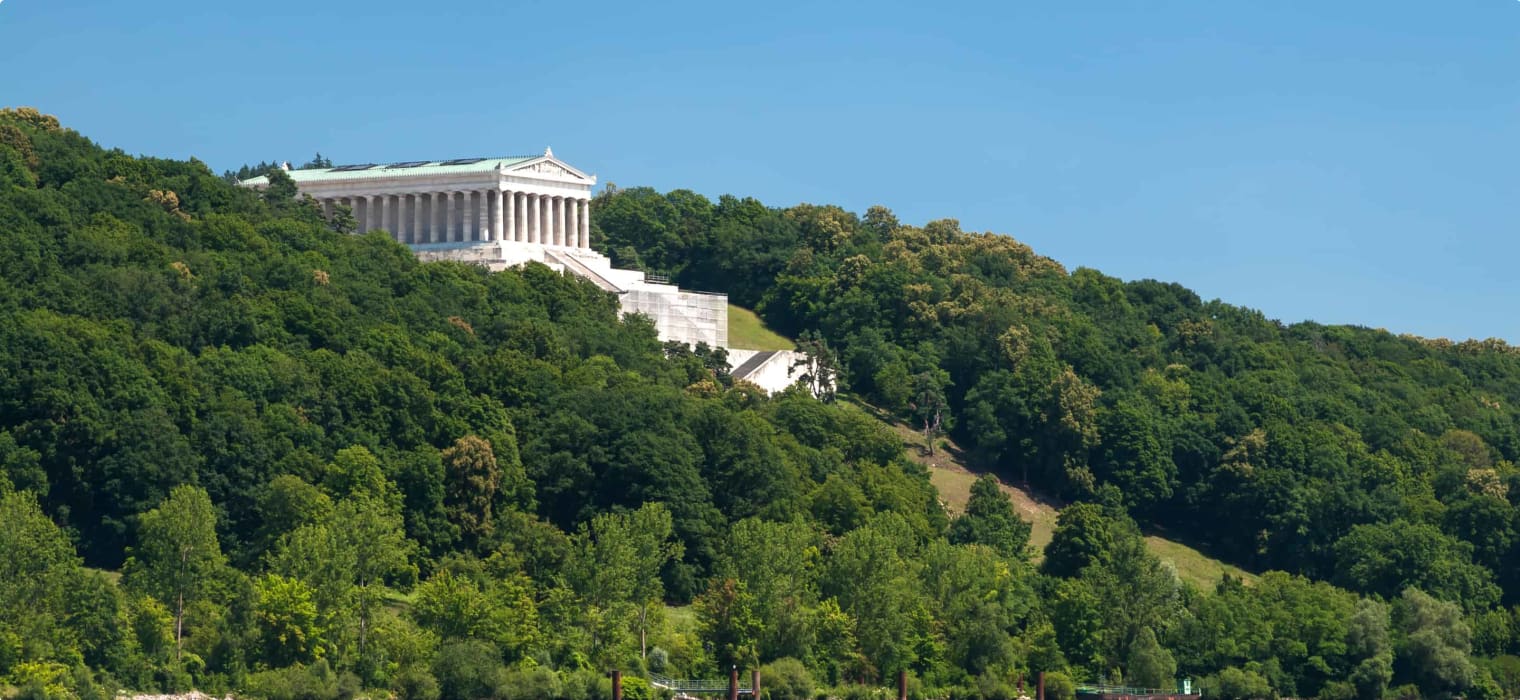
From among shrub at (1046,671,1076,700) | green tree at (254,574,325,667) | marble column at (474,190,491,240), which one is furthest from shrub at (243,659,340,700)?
marble column at (474,190,491,240)

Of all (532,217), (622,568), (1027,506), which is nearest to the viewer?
(622,568)

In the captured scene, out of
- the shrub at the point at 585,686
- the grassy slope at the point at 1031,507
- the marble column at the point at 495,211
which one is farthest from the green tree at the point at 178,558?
the marble column at the point at 495,211

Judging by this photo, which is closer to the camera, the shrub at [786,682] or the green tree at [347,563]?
the green tree at [347,563]

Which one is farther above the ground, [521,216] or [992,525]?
[521,216]

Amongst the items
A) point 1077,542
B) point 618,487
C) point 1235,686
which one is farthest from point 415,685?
point 1077,542

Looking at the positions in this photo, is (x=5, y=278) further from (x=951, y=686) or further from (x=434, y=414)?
(x=951, y=686)

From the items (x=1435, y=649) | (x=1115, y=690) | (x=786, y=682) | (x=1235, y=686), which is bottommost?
(x=1115, y=690)

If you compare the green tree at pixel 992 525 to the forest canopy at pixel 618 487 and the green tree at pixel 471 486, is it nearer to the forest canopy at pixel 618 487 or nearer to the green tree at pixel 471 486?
the forest canopy at pixel 618 487

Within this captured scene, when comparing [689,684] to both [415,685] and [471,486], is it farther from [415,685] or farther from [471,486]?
[471,486]
